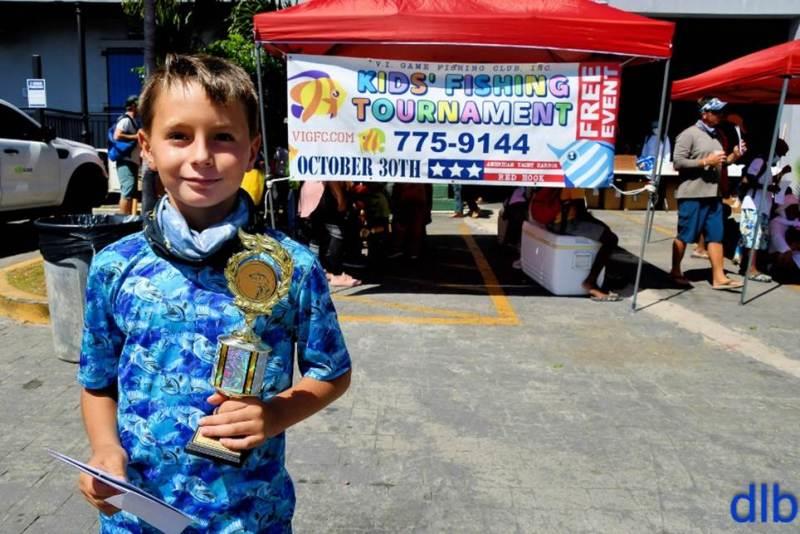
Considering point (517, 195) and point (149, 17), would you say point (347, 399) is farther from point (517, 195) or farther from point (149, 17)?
point (517, 195)

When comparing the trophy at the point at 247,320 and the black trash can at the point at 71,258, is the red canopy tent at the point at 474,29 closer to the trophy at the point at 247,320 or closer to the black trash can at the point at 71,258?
the black trash can at the point at 71,258

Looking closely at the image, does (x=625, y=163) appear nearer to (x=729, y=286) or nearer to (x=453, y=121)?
(x=729, y=286)

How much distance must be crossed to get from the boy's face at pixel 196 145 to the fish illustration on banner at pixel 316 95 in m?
5.11

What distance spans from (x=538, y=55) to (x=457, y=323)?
3550mm

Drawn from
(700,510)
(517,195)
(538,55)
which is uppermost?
(538,55)

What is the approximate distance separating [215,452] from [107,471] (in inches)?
10.5

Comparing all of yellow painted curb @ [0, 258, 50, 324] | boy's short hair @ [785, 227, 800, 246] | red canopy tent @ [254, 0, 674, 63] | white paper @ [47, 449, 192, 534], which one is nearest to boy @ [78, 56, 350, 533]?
white paper @ [47, 449, 192, 534]

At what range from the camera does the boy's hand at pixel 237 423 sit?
1.39 metres

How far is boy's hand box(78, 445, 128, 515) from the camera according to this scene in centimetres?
143

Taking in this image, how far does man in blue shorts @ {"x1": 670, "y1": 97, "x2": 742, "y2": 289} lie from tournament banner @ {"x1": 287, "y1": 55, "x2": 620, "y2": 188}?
141 cm

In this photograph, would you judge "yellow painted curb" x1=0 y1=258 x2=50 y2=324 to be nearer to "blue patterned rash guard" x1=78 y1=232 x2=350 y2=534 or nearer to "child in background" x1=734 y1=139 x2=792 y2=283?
"blue patterned rash guard" x1=78 y1=232 x2=350 y2=534

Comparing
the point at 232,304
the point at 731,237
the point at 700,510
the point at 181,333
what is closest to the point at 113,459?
the point at 181,333

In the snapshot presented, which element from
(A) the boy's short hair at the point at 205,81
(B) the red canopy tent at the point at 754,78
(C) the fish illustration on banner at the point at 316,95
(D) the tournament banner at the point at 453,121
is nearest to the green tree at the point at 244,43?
(C) the fish illustration on banner at the point at 316,95

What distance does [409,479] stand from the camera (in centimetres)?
338
